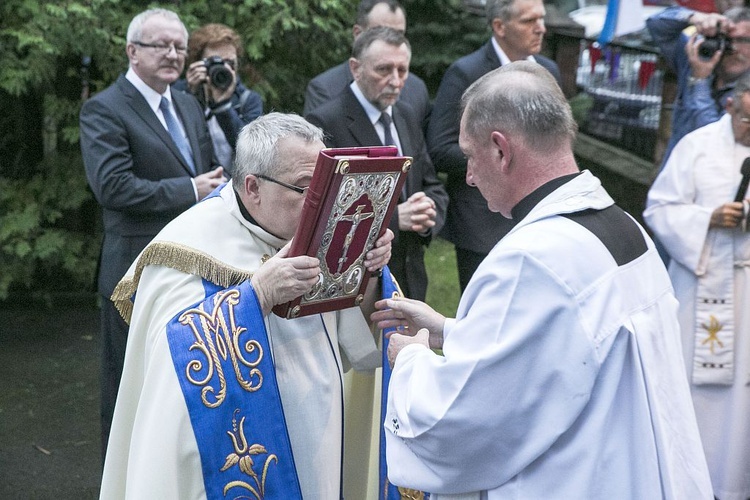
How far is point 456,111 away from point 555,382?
3.43 metres

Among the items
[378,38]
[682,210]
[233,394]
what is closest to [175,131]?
[378,38]

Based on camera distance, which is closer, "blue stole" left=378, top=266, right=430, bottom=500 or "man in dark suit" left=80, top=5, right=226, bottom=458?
"blue stole" left=378, top=266, right=430, bottom=500

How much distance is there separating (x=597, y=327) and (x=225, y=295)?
1187mm

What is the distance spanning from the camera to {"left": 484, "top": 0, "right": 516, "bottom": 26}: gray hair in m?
5.66

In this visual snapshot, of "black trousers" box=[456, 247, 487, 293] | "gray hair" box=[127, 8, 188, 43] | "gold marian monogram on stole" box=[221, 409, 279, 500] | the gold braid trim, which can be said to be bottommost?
"black trousers" box=[456, 247, 487, 293]

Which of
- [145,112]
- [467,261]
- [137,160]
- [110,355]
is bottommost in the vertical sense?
[110,355]

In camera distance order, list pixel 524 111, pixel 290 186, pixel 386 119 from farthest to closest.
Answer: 1. pixel 386 119
2. pixel 290 186
3. pixel 524 111

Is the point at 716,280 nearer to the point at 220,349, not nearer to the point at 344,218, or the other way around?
the point at 344,218

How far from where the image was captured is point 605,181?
37.7 feet

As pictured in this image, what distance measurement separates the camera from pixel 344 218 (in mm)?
3061

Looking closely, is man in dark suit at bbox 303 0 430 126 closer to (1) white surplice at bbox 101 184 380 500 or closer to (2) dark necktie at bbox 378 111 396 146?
(2) dark necktie at bbox 378 111 396 146

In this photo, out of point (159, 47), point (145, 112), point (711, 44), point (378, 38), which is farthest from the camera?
point (711, 44)

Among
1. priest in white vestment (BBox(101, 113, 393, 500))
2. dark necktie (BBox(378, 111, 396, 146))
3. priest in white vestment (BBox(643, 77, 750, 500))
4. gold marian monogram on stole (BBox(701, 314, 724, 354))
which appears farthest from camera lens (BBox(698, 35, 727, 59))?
priest in white vestment (BBox(101, 113, 393, 500))

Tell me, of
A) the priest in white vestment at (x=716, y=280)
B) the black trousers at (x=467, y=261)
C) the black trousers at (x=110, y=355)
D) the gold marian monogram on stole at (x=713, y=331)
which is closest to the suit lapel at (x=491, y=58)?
the black trousers at (x=467, y=261)
